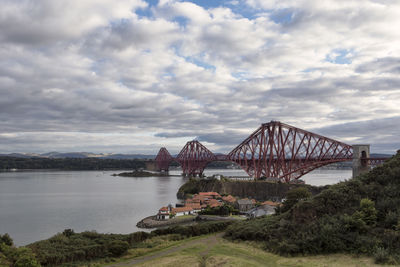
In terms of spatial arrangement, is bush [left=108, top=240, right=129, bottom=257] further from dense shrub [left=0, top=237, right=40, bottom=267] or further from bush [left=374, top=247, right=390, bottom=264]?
bush [left=374, top=247, right=390, bottom=264]

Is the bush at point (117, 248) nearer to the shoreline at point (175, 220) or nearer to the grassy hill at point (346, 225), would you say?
the grassy hill at point (346, 225)

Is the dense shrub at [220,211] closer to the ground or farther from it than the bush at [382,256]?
closer to the ground

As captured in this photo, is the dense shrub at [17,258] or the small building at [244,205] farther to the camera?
the small building at [244,205]

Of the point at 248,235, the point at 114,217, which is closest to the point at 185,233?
the point at 248,235

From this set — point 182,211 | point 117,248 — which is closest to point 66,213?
point 182,211

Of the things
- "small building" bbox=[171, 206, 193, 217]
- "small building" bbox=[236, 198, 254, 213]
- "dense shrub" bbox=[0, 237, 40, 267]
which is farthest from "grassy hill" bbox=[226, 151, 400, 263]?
"small building" bbox=[236, 198, 254, 213]

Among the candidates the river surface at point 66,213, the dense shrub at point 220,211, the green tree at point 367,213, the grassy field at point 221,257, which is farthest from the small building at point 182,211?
the green tree at point 367,213
